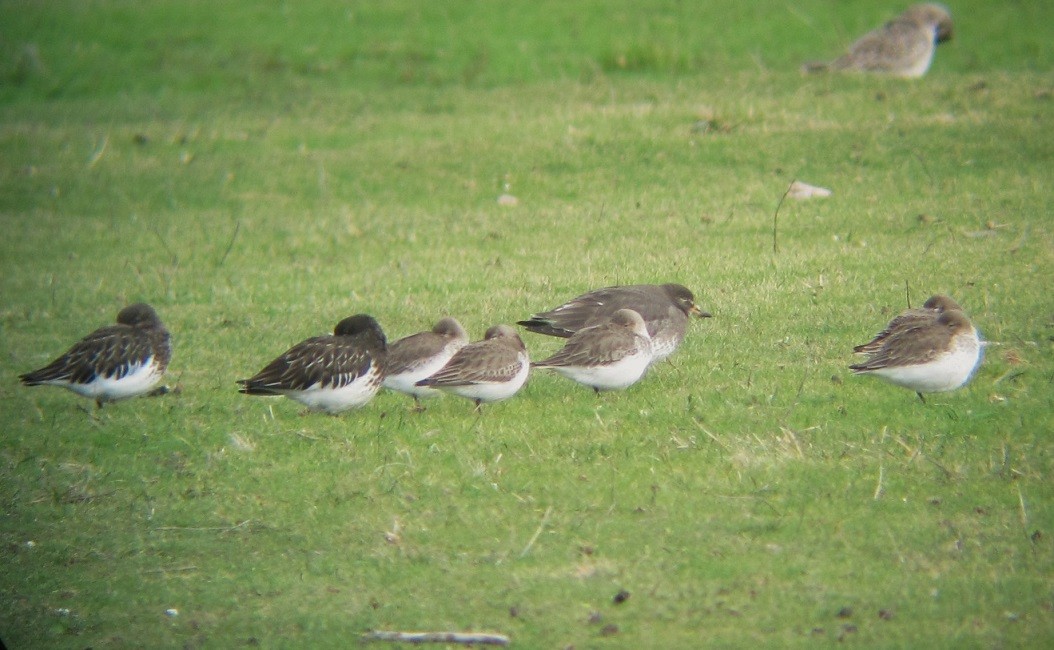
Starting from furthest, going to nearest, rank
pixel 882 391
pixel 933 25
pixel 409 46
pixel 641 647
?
pixel 409 46
pixel 933 25
pixel 882 391
pixel 641 647

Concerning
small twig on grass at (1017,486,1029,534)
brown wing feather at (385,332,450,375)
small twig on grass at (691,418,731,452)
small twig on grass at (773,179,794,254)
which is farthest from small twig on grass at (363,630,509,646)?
small twig on grass at (773,179,794,254)

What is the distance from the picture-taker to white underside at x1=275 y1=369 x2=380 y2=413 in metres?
9.73

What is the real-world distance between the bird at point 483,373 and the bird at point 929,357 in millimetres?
2522

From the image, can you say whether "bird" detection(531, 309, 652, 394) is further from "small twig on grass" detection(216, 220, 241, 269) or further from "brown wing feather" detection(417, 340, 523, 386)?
"small twig on grass" detection(216, 220, 241, 269)

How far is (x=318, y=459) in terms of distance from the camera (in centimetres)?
915

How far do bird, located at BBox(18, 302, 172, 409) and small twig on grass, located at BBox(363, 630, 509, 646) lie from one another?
4.50 metres

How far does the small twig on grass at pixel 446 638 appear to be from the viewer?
263 inches

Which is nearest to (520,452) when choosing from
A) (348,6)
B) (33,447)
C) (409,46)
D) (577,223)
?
(33,447)

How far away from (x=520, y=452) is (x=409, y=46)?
17.2 metres

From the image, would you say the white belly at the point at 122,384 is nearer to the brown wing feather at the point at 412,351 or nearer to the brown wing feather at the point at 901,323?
the brown wing feather at the point at 412,351

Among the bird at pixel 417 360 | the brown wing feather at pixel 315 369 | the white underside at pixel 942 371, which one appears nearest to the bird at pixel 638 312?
the bird at pixel 417 360

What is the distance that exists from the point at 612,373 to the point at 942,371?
7.92 ft

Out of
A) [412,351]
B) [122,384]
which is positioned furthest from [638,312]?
[122,384]

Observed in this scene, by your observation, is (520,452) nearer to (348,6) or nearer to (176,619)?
(176,619)
